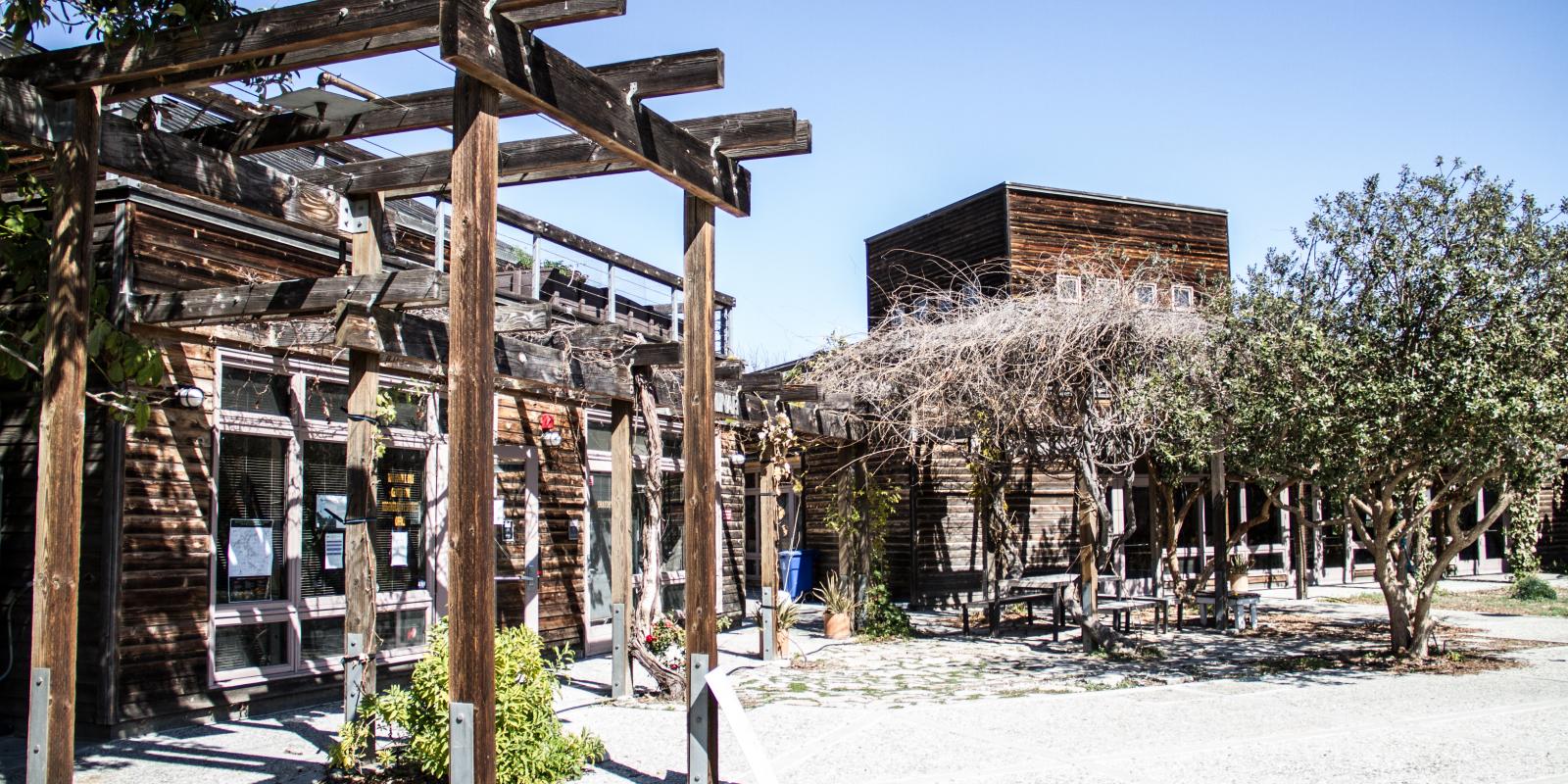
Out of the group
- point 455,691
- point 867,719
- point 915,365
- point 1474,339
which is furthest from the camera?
point 915,365

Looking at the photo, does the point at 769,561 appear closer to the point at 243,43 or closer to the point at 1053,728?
the point at 1053,728

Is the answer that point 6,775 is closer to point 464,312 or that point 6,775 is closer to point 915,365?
point 464,312

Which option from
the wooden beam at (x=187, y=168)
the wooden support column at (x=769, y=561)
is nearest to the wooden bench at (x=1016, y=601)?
the wooden support column at (x=769, y=561)

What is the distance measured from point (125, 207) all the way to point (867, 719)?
627 centimetres

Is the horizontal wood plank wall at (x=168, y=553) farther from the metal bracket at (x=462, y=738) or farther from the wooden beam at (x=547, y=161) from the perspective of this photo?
the metal bracket at (x=462, y=738)

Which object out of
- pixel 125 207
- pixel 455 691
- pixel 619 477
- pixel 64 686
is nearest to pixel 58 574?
pixel 64 686

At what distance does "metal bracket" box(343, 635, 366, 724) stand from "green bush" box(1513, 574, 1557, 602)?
1702cm

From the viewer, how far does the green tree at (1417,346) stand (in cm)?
895

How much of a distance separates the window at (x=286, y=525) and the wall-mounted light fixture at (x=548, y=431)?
1.63 m

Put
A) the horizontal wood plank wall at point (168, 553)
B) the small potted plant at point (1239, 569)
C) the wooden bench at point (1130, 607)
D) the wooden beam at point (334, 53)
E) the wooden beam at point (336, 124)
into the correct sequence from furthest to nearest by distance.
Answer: the small potted plant at point (1239, 569)
the wooden bench at point (1130, 607)
the horizontal wood plank wall at point (168, 553)
the wooden beam at point (336, 124)
the wooden beam at point (334, 53)

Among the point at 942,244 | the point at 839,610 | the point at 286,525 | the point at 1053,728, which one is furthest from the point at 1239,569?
the point at 286,525

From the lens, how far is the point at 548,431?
1111 centimetres

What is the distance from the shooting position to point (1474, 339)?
8.94m

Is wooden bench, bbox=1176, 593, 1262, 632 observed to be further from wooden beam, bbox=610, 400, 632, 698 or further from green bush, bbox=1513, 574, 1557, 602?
wooden beam, bbox=610, 400, 632, 698
